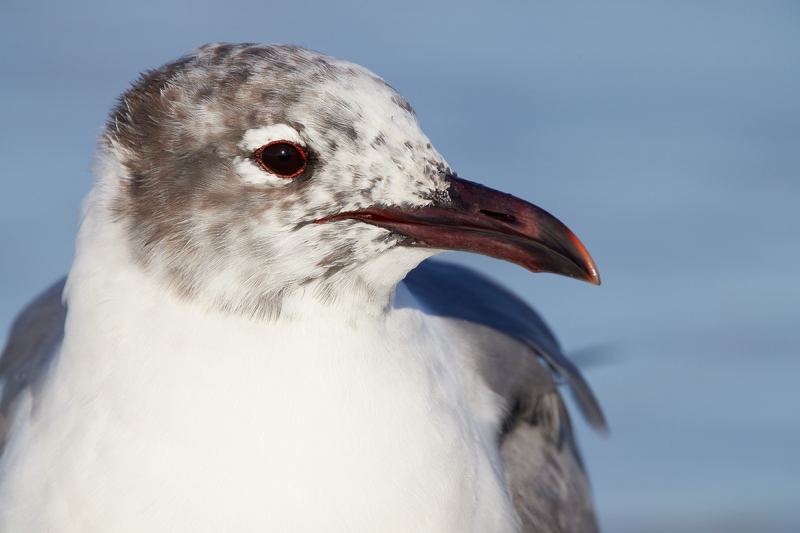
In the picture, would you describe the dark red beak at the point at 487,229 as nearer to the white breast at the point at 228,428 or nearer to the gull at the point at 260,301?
the gull at the point at 260,301

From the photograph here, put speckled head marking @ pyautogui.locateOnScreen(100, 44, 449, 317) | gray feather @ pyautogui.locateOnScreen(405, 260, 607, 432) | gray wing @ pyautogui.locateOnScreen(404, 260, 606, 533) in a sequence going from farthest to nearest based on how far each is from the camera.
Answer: gray feather @ pyautogui.locateOnScreen(405, 260, 607, 432) < gray wing @ pyautogui.locateOnScreen(404, 260, 606, 533) < speckled head marking @ pyautogui.locateOnScreen(100, 44, 449, 317)

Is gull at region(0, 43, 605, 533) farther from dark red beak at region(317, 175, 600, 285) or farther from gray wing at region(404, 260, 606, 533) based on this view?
gray wing at region(404, 260, 606, 533)

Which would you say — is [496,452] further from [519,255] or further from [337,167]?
[337,167]

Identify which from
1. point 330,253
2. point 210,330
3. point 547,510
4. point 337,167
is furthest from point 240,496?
point 547,510

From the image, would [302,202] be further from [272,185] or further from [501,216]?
[501,216]

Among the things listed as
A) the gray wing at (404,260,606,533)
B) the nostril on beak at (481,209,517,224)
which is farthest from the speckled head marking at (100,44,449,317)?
the gray wing at (404,260,606,533)

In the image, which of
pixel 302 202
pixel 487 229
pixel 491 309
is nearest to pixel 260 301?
pixel 302 202
